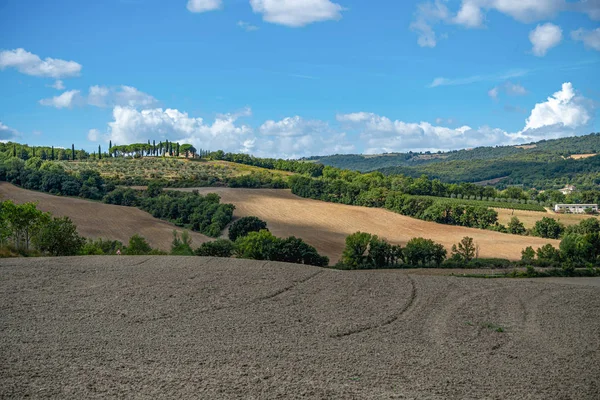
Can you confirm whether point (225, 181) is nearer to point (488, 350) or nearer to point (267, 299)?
point (267, 299)

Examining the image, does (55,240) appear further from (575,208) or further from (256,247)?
(575,208)

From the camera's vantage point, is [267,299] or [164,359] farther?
[267,299]

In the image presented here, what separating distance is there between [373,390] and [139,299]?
12999mm

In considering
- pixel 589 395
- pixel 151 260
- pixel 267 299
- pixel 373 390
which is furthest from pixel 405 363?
pixel 151 260

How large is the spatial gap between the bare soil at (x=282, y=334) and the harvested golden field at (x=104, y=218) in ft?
127

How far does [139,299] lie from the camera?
918 inches

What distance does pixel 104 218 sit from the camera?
78.4 meters

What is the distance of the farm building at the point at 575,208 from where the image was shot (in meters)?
89.9

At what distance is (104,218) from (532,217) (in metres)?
65.3

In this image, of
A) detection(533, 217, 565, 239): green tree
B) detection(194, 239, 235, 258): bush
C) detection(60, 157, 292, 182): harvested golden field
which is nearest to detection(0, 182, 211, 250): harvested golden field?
detection(194, 239, 235, 258): bush

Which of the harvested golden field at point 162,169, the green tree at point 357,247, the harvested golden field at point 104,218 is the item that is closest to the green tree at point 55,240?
the green tree at point 357,247

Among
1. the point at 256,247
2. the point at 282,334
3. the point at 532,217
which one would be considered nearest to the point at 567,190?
the point at 532,217

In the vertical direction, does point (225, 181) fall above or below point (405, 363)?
above

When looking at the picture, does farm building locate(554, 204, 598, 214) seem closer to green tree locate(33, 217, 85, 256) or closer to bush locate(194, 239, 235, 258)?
bush locate(194, 239, 235, 258)
